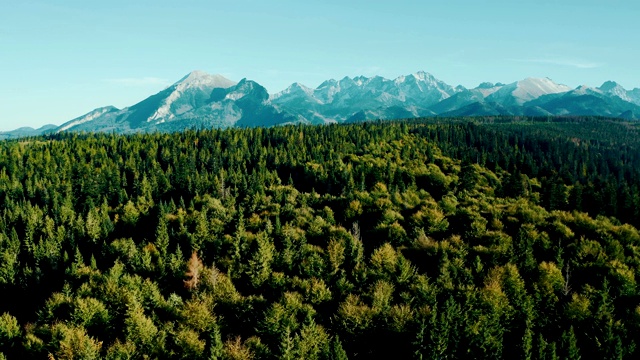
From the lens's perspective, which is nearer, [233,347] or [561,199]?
[233,347]

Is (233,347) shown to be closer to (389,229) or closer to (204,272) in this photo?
(204,272)

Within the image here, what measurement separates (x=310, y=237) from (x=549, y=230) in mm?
70807

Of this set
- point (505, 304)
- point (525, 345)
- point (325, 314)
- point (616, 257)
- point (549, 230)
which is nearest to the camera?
point (525, 345)

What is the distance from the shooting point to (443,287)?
89.4 meters

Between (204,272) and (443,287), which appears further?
(204,272)

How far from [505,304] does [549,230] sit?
57.0m

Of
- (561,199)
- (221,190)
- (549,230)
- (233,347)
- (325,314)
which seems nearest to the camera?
(233,347)

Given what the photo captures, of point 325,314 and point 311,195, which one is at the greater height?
point 311,195

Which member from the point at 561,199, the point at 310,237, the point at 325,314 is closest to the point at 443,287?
the point at 325,314

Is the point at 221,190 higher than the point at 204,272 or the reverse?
higher

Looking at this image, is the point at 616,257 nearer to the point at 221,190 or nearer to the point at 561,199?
the point at 561,199

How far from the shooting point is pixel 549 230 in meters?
124

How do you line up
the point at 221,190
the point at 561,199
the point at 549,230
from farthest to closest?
the point at 221,190 → the point at 561,199 → the point at 549,230

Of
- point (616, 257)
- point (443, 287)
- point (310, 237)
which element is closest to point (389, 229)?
point (310, 237)
